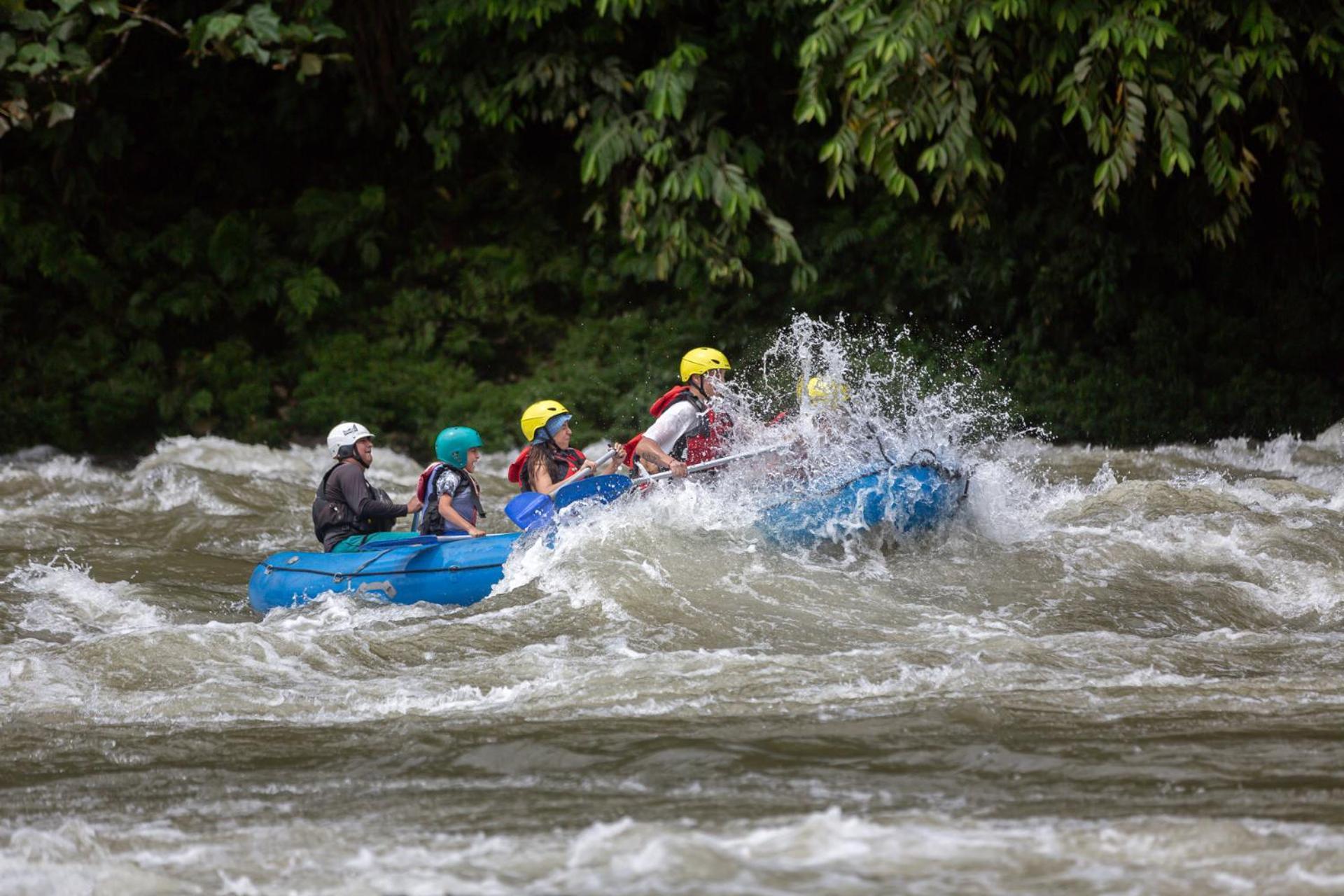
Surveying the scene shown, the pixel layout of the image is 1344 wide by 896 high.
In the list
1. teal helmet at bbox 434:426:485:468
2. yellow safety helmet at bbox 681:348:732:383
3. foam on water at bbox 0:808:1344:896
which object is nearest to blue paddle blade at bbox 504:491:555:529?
teal helmet at bbox 434:426:485:468

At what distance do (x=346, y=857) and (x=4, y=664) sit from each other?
291 centimetres

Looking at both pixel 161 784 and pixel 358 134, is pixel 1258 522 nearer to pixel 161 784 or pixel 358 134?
pixel 161 784

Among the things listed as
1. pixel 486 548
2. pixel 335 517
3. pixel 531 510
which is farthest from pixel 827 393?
pixel 335 517

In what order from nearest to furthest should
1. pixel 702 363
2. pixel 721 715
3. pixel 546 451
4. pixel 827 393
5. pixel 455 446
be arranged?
1. pixel 721 715
2. pixel 455 446
3. pixel 546 451
4. pixel 827 393
5. pixel 702 363

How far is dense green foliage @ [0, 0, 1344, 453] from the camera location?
1170 cm

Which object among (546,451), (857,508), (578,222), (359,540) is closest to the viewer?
(857,508)

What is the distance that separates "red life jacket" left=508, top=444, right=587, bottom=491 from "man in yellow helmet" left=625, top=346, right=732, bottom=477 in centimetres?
36

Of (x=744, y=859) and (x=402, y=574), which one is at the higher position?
(x=402, y=574)

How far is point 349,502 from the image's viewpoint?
812 centimetres

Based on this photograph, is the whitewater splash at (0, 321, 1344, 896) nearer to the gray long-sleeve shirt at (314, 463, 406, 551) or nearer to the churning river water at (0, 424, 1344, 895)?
the churning river water at (0, 424, 1344, 895)

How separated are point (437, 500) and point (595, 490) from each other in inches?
36.3

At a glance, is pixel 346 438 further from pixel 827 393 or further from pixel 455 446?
pixel 827 393

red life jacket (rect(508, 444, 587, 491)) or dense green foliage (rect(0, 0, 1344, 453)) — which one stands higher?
dense green foliage (rect(0, 0, 1344, 453))

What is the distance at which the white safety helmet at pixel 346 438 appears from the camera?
26.8 ft
